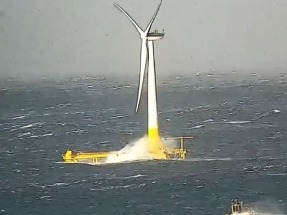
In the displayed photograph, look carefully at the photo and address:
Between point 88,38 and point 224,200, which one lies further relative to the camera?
point 88,38

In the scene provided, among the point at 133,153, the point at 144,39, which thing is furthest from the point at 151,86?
the point at 133,153

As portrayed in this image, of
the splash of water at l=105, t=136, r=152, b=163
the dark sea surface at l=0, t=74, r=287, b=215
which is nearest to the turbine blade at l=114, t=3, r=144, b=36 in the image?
the dark sea surface at l=0, t=74, r=287, b=215

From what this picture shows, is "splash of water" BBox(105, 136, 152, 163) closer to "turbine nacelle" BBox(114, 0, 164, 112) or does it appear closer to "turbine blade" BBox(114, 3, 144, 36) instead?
"turbine nacelle" BBox(114, 0, 164, 112)

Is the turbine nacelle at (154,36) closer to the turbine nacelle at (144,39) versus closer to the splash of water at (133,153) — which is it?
the turbine nacelle at (144,39)

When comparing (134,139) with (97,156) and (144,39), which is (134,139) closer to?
(97,156)

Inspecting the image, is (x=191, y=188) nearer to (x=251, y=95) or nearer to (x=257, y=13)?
(x=251, y=95)

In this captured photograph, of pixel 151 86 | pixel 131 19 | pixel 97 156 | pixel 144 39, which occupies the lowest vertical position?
pixel 97 156

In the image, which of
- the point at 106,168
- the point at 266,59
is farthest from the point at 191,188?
the point at 266,59
